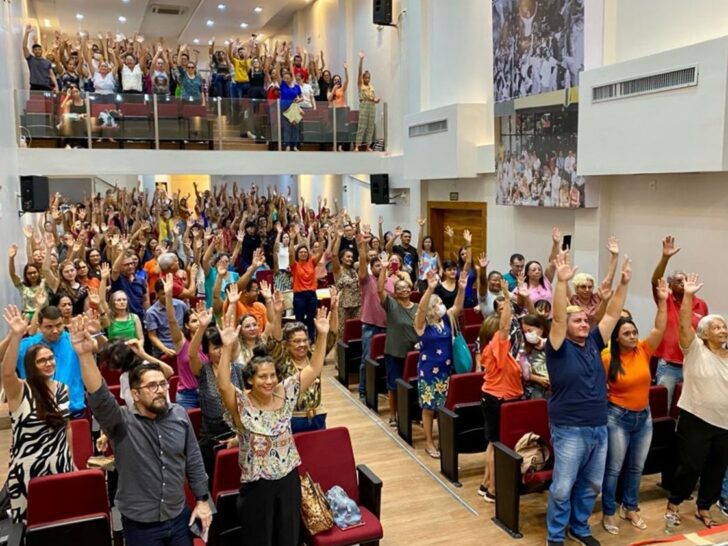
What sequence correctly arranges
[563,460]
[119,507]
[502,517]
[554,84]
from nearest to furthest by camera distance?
[119,507] → [563,460] → [502,517] → [554,84]

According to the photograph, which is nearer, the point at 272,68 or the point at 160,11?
the point at 272,68

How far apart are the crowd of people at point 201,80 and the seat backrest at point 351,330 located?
5.59m

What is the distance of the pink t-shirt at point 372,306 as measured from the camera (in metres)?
6.81

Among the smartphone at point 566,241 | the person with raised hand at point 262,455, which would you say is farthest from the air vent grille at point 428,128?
the person with raised hand at point 262,455

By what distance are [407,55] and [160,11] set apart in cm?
919

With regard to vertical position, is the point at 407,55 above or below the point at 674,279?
above

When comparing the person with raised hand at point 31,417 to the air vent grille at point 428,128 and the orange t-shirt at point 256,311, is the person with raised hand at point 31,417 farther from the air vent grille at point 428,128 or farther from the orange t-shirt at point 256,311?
the air vent grille at point 428,128

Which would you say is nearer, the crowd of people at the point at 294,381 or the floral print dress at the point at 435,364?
the crowd of people at the point at 294,381

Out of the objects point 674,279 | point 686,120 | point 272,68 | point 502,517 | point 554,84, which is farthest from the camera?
point 272,68

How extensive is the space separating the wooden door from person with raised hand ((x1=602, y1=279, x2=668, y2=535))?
20.2ft

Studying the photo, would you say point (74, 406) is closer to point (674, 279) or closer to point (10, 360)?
point (10, 360)

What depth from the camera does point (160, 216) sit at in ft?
38.6

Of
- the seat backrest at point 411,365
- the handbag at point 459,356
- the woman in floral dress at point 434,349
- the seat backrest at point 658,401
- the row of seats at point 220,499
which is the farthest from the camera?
the seat backrest at point 411,365

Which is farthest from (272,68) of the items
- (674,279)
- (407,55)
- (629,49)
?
(674,279)
